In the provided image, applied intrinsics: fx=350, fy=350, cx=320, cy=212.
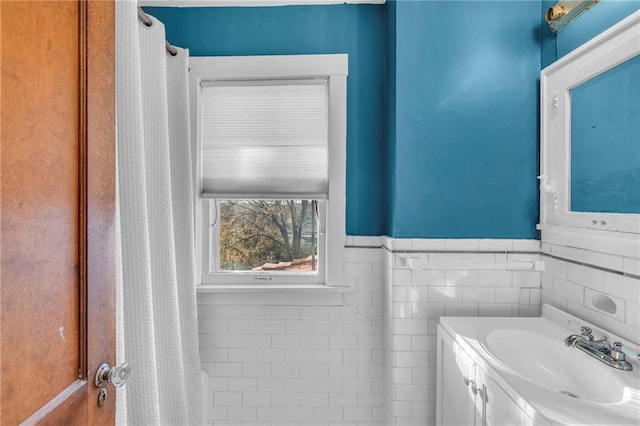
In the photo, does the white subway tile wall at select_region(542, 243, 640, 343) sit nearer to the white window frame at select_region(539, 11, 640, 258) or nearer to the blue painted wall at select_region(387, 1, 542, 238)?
the white window frame at select_region(539, 11, 640, 258)

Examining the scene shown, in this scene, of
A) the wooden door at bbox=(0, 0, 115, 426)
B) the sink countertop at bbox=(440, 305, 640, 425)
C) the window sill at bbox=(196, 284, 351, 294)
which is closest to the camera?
the wooden door at bbox=(0, 0, 115, 426)

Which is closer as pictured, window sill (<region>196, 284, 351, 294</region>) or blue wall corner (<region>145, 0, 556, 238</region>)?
blue wall corner (<region>145, 0, 556, 238</region>)

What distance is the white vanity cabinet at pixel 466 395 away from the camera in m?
0.98

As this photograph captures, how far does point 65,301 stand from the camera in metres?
0.70

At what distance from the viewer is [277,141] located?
185 centimetres

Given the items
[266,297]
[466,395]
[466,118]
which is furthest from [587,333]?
[266,297]

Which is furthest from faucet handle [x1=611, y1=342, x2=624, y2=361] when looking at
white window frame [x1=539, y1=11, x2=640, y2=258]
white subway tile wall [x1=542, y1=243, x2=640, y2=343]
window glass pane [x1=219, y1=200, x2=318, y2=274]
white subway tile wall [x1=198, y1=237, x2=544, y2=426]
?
window glass pane [x1=219, y1=200, x2=318, y2=274]

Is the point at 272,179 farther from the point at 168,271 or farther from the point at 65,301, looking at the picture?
the point at 65,301

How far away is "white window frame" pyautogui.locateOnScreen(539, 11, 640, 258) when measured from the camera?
1.11 meters

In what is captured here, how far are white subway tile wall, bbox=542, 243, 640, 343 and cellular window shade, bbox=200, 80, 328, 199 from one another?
Answer: 111 cm

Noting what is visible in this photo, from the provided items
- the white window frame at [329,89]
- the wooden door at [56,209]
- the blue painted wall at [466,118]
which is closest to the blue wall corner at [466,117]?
the blue painted wall at [466,118]

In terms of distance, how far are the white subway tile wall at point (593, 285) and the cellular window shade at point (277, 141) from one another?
3.64ft

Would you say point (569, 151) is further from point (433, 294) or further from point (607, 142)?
point (433, 294)

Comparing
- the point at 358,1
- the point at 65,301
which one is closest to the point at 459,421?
the point at 65,301
